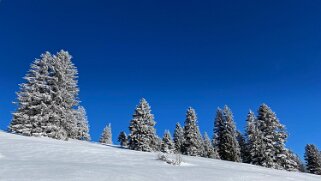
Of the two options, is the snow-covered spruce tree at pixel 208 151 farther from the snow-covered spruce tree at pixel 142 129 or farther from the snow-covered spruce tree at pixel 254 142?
the snow-covered spruce tree at pixel 142 129

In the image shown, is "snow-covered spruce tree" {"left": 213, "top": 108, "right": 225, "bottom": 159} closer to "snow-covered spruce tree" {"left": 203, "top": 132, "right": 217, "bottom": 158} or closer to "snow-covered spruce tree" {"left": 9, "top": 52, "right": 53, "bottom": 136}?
"snow-covered spruce tree" {"left": 203, "top": 132, "right": 217, "bottom": 158}

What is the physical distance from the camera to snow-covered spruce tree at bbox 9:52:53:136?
26.9 m

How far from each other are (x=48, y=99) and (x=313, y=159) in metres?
52.0

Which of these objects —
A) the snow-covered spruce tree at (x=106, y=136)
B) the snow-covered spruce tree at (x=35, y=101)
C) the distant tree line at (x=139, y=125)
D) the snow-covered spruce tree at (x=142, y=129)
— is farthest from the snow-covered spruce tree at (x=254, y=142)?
the snow-covered spruce tree at (x=106, y=136)

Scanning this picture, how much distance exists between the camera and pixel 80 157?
36.4ft

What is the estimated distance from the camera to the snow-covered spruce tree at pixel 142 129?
38656 millimetres

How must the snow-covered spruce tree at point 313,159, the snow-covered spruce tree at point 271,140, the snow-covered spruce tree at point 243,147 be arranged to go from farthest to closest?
the snow-covered spruce tree at point 313,159, the snow-covered spruce tree at point 243,147, the snow-covered spruce tree at point 271,140

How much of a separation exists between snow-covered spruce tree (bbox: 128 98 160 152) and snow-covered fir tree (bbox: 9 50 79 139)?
32.8ft

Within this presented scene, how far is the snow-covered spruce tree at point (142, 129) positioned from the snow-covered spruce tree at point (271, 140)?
16.1 m

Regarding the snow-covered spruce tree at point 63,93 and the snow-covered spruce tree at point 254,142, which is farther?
the snow-covered spruce tree at point 254,142

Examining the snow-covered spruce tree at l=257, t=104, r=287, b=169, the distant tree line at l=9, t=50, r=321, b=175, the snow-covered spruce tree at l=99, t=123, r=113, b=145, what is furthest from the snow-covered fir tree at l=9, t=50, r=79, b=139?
the snow-covered spruce tree at l=99, t=123, r=113, b=145

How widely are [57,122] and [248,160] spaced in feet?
111

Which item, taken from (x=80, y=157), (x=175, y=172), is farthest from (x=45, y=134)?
(x=175, y=172)

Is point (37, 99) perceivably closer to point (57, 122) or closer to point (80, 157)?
point (57, 122)
